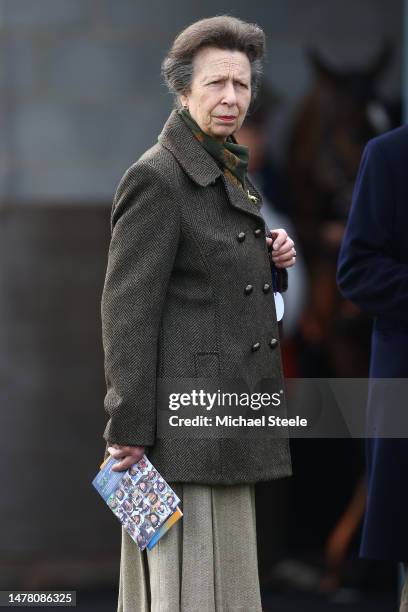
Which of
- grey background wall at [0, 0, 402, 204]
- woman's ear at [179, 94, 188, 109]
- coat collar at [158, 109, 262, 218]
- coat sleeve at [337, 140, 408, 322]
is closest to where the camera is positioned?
coat collar at [158, 109, 262, 218]

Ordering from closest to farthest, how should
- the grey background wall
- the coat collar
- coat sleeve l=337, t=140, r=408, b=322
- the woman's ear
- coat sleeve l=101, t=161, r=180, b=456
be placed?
coat sleeve l=101, t=161, r=180, b=456 → the coat collar → the woman's ear → coat sleeve l=337, t=140, r=408, b=322 → the grey background wall

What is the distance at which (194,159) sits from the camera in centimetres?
387

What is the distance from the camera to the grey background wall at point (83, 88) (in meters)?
6.24

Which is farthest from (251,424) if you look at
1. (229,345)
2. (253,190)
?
(253,190)

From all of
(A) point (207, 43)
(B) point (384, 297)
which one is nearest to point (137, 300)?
(A) point (207, 43)

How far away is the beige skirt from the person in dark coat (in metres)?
0.58

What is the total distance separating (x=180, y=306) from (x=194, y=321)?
5 centimetres

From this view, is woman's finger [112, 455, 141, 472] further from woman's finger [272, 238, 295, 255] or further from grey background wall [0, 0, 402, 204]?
grey background wall [0, 0, 402, 204]

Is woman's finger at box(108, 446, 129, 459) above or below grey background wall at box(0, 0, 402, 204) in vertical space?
below

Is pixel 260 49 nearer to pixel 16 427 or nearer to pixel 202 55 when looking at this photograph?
pixel 202 55

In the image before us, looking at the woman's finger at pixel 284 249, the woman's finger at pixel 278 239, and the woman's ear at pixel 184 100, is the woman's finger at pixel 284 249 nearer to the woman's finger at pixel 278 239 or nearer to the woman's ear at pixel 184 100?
the woman's finger at pixel 278 239

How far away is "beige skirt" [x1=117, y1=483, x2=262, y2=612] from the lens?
372 centimetres

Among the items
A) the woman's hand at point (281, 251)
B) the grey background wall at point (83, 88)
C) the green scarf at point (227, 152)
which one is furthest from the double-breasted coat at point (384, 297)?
the grey background wall at point (83, 88)

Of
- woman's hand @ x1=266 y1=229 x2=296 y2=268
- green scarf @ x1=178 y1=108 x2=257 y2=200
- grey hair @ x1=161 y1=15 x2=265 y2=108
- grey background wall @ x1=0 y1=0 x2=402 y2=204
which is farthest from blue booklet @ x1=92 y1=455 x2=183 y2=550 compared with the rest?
grey background wall @ x1=0 y1=0 x2=402 y2=204
